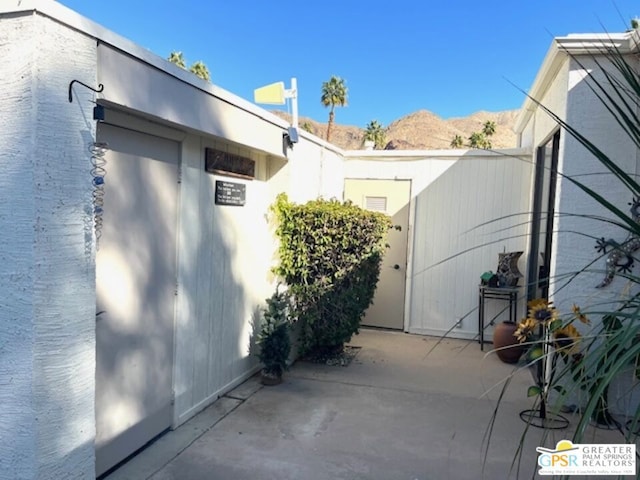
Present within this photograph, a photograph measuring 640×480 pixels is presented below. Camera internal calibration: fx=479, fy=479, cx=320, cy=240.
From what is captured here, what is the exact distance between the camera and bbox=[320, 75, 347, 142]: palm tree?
27125mm

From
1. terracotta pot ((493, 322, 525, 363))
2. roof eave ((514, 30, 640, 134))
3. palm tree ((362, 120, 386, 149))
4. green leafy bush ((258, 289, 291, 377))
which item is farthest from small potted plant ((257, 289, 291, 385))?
palm tree ((362, 120, 386, 149))

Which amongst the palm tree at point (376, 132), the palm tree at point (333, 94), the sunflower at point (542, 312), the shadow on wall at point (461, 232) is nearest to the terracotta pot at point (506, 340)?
the shadow on wall at point (461, 232)

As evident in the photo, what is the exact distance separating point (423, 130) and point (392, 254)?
3637cm

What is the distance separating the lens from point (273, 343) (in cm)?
448

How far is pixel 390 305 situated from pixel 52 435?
208 inches

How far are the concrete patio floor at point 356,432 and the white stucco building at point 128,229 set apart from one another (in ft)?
0.94

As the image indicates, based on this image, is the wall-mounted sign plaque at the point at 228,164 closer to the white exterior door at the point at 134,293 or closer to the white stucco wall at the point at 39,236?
the white exterior door at the point at 134,293

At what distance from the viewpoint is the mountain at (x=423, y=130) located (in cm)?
3947

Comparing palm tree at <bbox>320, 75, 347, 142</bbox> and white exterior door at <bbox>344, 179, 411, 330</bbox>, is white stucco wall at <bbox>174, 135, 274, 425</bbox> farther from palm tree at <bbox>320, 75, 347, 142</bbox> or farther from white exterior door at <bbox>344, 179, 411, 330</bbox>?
palm tree at <bbox>320, 75, 347, 142</bbox>

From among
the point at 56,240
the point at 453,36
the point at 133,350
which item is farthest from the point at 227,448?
the point at 453,36

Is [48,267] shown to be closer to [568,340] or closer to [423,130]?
[568,340]

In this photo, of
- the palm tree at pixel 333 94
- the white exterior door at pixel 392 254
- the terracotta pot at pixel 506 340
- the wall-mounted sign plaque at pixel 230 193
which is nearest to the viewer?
the wall-mounted sign plaque at pixel 230 193

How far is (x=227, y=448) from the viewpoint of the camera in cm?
327

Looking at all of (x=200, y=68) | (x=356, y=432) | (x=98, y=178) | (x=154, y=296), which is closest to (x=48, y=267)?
(x=98, y=178)
